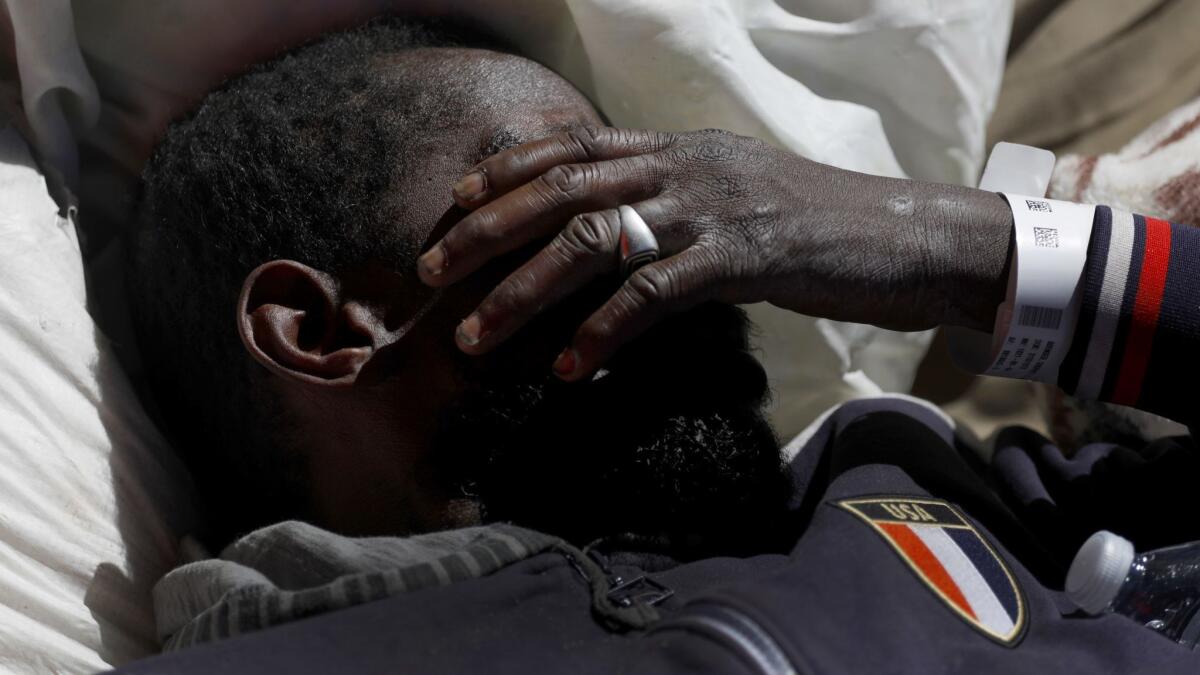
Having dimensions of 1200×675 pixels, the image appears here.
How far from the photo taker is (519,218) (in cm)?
93

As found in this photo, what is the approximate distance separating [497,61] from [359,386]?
1.23 feet

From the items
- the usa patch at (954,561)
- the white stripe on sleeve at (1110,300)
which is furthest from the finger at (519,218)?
the white stripe on sleeve at (1110,300)

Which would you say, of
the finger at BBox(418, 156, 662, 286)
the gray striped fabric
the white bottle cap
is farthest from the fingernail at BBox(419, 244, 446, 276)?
the white bottle cap

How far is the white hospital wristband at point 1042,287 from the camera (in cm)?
105

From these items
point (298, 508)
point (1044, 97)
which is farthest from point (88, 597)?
point (1044, 97)

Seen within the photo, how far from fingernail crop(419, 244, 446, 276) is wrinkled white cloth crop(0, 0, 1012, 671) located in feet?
1.39

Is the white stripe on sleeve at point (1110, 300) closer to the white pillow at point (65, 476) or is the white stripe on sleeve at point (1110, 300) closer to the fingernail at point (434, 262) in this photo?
the fingernail at point (434, 262)

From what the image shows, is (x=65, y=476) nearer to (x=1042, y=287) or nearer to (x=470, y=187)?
(x=470, y=187)

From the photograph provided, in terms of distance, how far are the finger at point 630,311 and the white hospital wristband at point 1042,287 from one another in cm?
34

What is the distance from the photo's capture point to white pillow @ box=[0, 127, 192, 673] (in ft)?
3.26

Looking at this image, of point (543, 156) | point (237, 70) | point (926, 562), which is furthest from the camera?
point (237, 70)

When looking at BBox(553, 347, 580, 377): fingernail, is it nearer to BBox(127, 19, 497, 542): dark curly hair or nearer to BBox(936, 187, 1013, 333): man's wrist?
BBox(127, 19, 497, 542): dark curly hair

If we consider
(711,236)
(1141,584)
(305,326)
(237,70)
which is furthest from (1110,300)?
(237,70)

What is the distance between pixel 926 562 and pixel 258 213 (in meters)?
0.71
